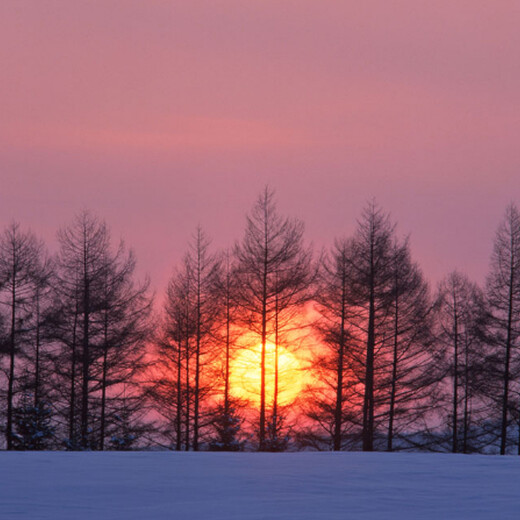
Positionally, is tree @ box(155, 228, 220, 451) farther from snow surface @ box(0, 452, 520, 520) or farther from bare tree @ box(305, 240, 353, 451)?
snow surface @ box(0, 452, 520, 520)

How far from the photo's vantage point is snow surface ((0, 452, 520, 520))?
5969 mm

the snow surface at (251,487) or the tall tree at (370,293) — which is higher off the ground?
the tall tree at (370,293)

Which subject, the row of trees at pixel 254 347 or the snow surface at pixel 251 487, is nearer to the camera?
the snow surface at pixel 251 487

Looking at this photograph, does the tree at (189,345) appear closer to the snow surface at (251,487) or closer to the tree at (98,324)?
the tree at (98,324)

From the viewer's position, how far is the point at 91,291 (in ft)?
82.4

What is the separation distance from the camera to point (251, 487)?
23.7ft

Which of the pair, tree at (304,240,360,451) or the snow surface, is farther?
tree at (304,240,360,451)

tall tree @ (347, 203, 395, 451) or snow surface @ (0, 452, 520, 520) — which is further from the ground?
tall tree @ (347, 203, 395, 451)

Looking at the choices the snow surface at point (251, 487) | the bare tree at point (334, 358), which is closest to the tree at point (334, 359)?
the bare tree at point (334, 358)

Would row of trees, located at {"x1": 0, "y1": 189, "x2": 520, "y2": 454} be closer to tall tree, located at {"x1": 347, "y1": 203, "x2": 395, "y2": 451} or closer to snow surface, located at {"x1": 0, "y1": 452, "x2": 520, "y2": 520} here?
tall tree, located at {"x1": 347, "y1": 203, "x2": 395, "y2": 451}

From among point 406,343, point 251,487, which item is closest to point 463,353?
point 406,343

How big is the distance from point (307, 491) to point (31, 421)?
2010 cm

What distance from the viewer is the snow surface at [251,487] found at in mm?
5969

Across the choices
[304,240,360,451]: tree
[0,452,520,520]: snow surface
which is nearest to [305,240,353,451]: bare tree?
[304,240,360,451]: tree
